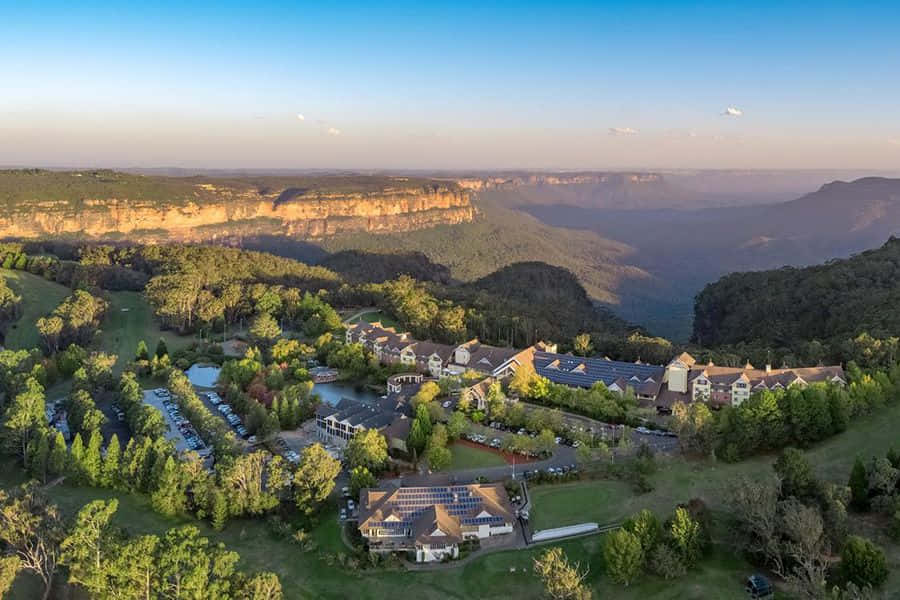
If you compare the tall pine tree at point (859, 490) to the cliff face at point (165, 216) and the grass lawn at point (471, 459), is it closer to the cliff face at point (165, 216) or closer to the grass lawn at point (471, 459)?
the grass lawn at point (471, 459)

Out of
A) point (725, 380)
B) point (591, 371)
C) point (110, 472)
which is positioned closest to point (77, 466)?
point (110, 472)

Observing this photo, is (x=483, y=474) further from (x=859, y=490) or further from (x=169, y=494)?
(x=859, y=490)

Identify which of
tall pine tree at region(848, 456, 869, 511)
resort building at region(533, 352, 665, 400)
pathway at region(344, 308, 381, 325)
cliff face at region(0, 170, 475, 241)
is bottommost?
pathway at region(344, 308, 381, 325)

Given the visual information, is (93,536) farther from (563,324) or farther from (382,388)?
(563,324)

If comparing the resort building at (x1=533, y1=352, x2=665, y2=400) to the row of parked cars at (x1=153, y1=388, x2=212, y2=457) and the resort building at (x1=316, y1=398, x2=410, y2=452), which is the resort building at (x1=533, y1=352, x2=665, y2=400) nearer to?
the resort building at (x1=316, y1=398, x2=410, y2=452)

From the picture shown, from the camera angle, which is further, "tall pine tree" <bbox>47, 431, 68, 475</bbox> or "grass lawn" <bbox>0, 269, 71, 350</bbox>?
"grass lawn" <bbox>0, 269, 71, 350</bbox>

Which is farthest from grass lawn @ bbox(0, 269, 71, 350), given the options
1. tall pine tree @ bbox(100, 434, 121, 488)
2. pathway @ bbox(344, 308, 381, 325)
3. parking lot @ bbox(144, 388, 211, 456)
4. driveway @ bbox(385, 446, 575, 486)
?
driveway @ bbox(385, 446, 575, 486)

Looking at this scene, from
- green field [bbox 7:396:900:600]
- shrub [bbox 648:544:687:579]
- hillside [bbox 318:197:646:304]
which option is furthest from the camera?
hillside [bbox 318:197:646:304]
